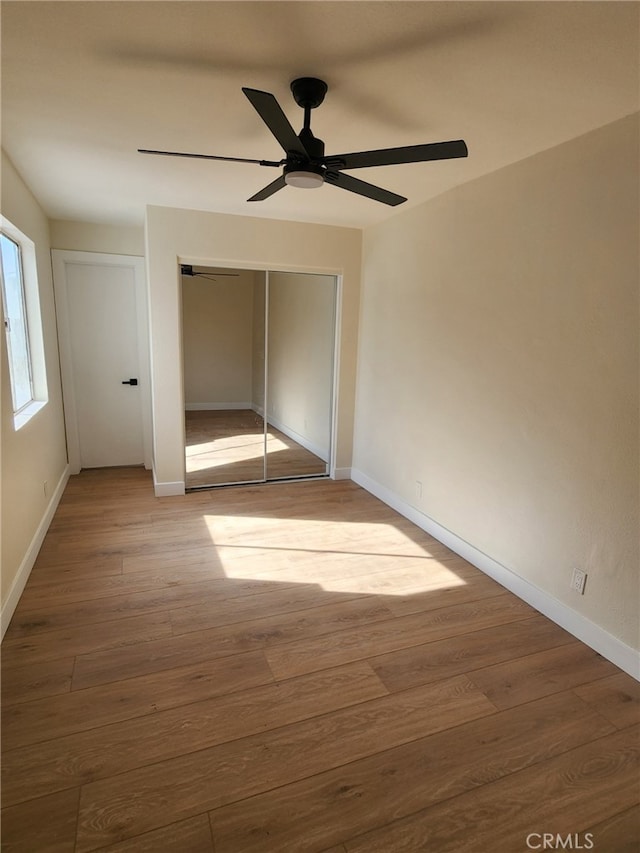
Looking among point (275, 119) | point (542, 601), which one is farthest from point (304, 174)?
point (542, 601)

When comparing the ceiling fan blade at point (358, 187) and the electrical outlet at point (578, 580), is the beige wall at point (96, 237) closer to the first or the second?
the ceiling fan blade at point (358, 187)

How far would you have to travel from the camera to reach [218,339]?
176 inches

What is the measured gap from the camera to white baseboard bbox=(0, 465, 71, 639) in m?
2.34

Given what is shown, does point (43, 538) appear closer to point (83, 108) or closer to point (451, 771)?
point (83, 108)

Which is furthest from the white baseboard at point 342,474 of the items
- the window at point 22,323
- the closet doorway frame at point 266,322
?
the window at point 22,323

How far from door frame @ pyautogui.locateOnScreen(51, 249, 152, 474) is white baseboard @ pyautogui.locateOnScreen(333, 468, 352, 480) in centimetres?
211

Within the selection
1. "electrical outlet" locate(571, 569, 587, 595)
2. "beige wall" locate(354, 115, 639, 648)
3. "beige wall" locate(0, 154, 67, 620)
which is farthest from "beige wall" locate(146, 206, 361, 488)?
"electrical outlet" locate(571, 569, 587, 595)

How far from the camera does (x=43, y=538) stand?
129 inches

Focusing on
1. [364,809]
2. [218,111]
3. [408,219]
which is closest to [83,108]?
[218,111]

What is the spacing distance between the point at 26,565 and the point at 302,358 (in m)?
3.08

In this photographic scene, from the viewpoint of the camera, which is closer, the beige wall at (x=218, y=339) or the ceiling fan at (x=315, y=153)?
the ceiling fan at (x=315, y=153)

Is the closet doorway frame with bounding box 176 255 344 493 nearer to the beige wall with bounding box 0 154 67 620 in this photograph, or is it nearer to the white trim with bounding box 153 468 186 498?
the white trim with bounding box 153 468 186 498

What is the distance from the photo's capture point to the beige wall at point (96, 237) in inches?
171

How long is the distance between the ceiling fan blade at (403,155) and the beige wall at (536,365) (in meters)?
0.92
